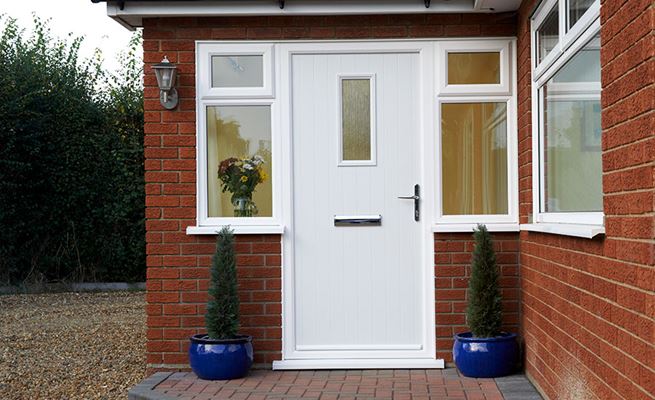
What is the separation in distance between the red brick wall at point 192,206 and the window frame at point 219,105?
0.05 metres

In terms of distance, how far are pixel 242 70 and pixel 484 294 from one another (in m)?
2.27

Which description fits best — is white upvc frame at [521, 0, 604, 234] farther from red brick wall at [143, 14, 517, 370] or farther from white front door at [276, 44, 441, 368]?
white front door at [276, 44, 441, 368]

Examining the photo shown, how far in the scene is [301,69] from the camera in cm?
657

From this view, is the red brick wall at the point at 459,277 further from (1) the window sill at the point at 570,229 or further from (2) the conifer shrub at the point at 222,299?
(2) the conifer shrub at the point at 222,299

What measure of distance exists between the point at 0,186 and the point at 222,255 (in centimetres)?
752

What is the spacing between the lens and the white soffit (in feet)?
20.8

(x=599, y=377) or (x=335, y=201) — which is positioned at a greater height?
(x=335, y=201)

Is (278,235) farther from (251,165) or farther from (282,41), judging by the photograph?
(282,41)

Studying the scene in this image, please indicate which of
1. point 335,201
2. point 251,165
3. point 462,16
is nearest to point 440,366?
point 335,201

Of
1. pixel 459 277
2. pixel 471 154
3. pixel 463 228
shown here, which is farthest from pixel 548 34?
pixel 459 277

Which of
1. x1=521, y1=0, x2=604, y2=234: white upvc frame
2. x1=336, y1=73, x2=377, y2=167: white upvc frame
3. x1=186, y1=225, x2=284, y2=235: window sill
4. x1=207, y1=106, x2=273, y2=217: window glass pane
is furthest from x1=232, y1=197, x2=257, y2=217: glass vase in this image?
x1=521, y1=0, x2=604, y2=234: white upvc frame

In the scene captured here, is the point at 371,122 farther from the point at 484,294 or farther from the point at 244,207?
the point at 484,294

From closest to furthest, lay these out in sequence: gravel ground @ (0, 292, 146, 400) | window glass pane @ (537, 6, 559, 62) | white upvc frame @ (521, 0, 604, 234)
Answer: white upvc frame @ (521, 0, 604, 234) < window glass pane @ (537, 6, 559, 62) < gravel ground @ (0, 292, 146, 400)

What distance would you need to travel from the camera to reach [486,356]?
6062mm
